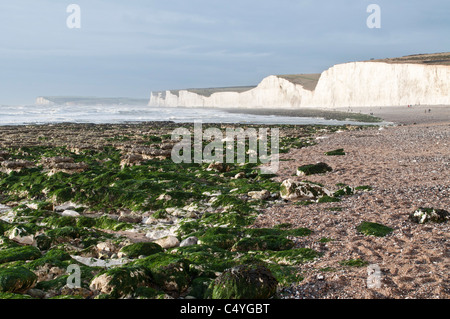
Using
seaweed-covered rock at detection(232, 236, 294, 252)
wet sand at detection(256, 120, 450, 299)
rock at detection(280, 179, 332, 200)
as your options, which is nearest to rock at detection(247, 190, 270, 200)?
rock at detection(280, 179, 332, 200)

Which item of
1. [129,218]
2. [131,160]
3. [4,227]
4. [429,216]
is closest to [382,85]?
[131,160]

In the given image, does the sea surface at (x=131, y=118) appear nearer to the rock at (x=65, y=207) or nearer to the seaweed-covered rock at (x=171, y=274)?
the rock at (x=65, y=207)

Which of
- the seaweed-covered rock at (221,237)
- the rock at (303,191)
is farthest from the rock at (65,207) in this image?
the rock at (303,191)

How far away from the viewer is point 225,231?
24.5 ft

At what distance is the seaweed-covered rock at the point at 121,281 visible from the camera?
4762 mm

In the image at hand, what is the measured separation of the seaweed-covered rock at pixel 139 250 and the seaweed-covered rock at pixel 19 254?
1439mm

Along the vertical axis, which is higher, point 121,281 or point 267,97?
point 267,97

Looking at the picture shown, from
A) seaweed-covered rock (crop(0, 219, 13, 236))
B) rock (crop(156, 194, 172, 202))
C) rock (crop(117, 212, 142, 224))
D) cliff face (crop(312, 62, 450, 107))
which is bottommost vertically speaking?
rock (crop(117, 212, 142, 224))

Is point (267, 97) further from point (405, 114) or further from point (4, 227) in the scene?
point (4, 227)

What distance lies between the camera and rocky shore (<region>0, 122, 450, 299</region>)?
4.84 m

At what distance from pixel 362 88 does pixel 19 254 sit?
91953 millimetres

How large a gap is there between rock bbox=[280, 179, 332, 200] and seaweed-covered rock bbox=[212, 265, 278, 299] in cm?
496

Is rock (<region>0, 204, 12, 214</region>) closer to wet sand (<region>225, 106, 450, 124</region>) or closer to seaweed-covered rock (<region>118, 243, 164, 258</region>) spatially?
seaweed-covered rock (<region>118, 243, 164, 258</region>)
